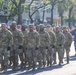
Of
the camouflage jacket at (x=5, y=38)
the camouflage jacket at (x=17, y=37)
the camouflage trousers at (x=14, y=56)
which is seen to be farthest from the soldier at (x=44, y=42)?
the camouflage jacket at (x=5, y=38)

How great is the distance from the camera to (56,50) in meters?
18.6

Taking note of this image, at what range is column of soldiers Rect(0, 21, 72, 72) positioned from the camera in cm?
1548

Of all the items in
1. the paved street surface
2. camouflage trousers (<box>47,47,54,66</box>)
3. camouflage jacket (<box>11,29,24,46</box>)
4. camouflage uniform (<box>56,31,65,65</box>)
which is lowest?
the paved street surface

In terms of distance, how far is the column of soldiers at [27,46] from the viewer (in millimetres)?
15477

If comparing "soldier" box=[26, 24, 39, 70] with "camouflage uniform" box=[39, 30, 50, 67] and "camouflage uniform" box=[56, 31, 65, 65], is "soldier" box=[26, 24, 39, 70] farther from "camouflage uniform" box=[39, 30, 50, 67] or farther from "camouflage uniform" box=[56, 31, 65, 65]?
"camouflage uniform" box=[56, 31, 65, 65]

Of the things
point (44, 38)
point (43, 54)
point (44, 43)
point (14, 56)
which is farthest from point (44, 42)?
point (14, 56)

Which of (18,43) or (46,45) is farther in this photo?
(46,45)

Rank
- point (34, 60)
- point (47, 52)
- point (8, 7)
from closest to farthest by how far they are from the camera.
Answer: point (34, 60), point (47, 52), point (8, 7)

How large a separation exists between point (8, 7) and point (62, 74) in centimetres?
3931

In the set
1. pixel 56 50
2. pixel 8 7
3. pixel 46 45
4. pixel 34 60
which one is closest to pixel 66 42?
pixel 56 50

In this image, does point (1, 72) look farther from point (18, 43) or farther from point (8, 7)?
point (8, 7)

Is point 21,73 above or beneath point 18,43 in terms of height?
beneath

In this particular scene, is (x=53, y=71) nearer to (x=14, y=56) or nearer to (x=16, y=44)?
(x=14, y=56)

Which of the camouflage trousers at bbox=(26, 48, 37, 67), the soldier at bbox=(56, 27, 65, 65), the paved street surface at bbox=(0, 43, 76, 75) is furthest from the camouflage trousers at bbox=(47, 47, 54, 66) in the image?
the camouflage trousers at bbox=(26, 48, 37, 67)
